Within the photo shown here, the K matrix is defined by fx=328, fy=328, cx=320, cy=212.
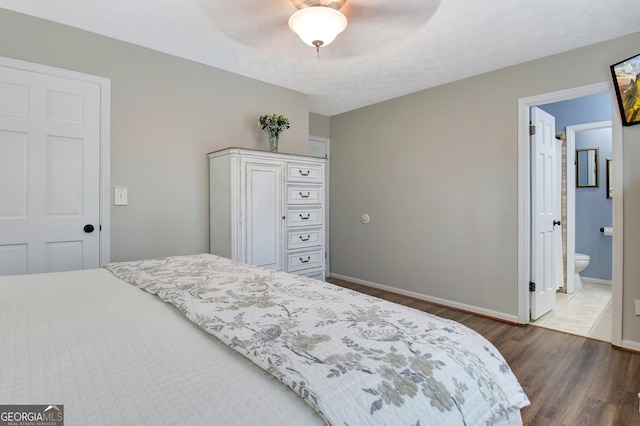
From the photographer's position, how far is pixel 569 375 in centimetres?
213

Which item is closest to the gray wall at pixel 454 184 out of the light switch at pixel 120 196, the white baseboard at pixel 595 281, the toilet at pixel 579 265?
the toilet at pixel 579 265

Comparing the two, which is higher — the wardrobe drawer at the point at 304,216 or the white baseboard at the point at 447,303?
the wardrobe drawer at the point at 304,216

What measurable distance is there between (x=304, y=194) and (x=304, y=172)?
215mm

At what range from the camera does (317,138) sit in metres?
4.67

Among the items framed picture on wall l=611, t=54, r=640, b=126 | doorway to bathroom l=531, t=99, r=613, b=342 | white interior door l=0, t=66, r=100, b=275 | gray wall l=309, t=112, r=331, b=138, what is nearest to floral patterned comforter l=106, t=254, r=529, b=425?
white interior door l=0, t=66, r=100, b=275

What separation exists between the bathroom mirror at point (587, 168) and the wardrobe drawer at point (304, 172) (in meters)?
3.79

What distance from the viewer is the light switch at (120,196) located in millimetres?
2562

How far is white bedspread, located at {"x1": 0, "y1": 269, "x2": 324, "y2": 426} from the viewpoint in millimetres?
555

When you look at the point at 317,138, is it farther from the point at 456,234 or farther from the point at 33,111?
the point at 33,111

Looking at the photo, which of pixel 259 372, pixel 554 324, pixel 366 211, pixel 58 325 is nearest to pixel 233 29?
pixel 58 325

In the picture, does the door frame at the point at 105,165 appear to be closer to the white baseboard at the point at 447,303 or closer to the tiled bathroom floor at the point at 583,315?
the white baseboard at the point at 447,303

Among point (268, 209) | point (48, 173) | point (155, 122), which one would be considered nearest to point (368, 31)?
point (268, 209)

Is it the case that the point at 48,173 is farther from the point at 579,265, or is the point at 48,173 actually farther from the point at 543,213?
the point at 579,265

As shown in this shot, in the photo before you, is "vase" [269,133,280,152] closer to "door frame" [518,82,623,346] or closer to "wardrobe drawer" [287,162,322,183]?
"wardrobe drawer" [287,162,322,183]
